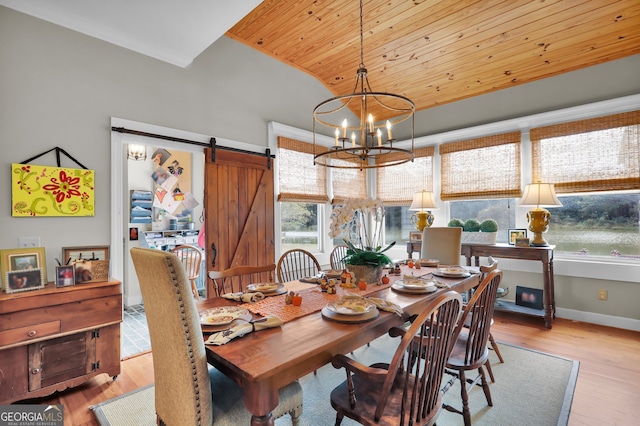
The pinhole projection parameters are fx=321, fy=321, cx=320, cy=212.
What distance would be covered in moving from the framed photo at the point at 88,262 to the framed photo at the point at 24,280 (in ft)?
0.60

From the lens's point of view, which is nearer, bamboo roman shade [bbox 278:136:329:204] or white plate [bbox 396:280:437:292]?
white plate [bbox 396:280:437:292]

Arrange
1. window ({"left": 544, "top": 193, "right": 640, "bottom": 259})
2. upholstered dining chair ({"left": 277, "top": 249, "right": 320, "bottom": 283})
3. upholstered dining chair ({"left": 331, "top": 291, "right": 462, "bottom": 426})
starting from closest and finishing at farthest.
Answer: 1. upholstered dining chair ({"left": 331, "top": 291, "right": 462, "bottom": 426})
2. upholstered dining chair ({"left": 277, "top": 249, "right": 320, "bottom": 283})
3. window ({"left": 544, "top": 193, "right": 640, "bottom": 259})

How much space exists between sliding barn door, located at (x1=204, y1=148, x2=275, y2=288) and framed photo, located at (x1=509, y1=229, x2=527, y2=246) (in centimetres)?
286

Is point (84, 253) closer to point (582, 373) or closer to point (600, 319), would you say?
point (582, 373)

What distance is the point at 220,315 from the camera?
1.57 meters

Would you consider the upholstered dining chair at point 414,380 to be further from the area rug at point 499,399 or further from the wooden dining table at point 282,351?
the area rug at point 499,399

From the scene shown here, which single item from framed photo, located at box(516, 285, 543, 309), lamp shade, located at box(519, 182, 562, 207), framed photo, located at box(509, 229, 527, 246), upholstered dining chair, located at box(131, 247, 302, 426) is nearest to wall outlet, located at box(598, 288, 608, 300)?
framed photo, located at box(516, 285, 543, 309)

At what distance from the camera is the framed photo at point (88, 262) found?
230 cm

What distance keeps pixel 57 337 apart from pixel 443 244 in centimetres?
343

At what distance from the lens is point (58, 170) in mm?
2402

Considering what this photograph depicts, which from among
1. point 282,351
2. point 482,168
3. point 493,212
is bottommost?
point 282,351

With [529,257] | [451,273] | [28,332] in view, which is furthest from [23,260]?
[529,257]

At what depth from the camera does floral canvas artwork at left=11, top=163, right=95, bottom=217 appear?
226 cm

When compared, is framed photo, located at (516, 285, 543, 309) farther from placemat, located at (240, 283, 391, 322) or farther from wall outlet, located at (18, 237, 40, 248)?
wall outlet, located at (18, 237, 40, 248)
